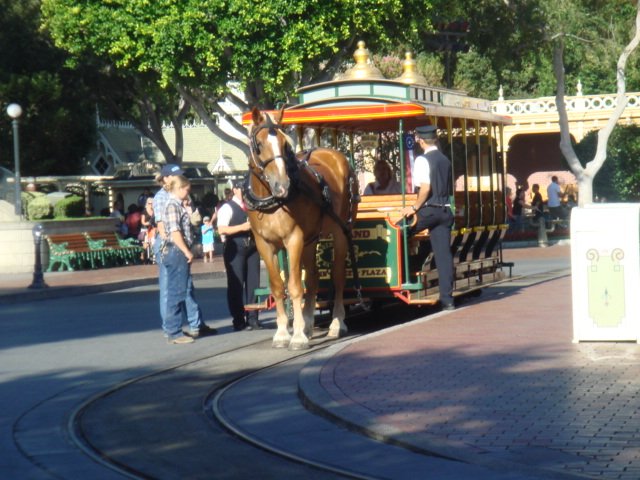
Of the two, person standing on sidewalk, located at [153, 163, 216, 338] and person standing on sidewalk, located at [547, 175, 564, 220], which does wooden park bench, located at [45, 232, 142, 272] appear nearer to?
person standing on sidewalk, located at [547, 175, 564, 220]

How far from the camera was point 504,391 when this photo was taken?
31.5 feet

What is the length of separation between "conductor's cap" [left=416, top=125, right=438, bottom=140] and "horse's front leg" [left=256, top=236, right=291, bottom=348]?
2.78 metres

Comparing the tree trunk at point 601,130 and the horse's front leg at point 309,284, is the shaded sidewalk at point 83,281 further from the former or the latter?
the tree trunk at point 601,130

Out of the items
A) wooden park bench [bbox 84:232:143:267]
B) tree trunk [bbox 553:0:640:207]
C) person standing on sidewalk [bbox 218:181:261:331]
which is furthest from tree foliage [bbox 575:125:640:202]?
person standing on sidewalk [bbox 218:181:261:331]

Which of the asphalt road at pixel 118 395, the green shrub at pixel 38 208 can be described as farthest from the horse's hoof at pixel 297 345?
the green shrub at pixel 38 208

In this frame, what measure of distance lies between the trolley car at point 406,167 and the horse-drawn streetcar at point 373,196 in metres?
0.01

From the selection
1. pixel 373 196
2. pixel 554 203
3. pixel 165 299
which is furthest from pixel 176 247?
pixel 554 203

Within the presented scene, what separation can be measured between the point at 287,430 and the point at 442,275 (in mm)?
7023

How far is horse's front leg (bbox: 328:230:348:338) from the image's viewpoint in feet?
46.8

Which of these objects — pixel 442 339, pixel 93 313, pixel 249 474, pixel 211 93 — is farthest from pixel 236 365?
pixel 211 93

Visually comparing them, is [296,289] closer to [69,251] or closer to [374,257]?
[374,257]

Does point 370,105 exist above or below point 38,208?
above

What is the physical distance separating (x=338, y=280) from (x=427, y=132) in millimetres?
2114

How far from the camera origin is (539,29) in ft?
123
